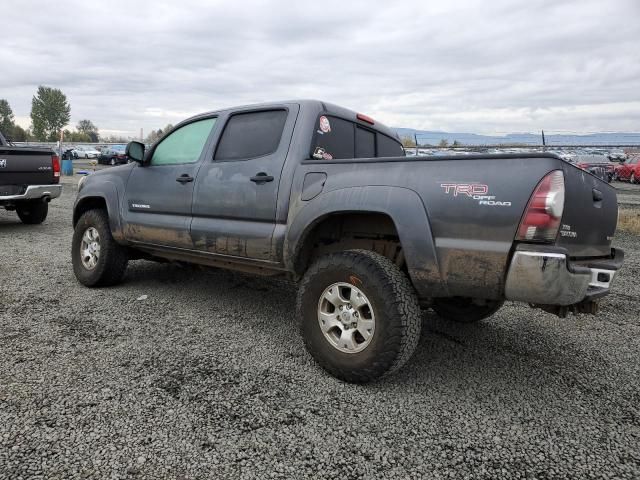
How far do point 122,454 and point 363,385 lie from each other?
1376 mm

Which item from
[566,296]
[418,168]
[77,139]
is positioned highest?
[77,139]

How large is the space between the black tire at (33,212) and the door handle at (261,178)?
7.06 m

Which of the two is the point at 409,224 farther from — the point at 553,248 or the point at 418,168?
the point at 553,248

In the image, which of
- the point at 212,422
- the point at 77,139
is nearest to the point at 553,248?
the point at 212,422

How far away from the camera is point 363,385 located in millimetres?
2852

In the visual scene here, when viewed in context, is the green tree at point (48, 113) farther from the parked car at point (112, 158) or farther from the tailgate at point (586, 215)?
the tailgate at point (586, 215)

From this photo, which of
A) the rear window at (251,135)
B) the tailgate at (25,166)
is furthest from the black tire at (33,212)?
the rear window at (251,135)

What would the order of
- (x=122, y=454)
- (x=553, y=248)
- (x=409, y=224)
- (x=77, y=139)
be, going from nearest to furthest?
(x=122, y=454) < (x=553, y=248) < (x=409, y=224) < (x=77, y=139)

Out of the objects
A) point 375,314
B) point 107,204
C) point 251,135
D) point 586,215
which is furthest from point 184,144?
point 586,215

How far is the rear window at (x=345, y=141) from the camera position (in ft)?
11.5

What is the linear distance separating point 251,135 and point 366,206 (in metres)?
1.39

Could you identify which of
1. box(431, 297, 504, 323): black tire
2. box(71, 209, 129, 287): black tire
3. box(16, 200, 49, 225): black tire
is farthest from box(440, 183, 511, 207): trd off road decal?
box(16, 200, 49, 225): black tire

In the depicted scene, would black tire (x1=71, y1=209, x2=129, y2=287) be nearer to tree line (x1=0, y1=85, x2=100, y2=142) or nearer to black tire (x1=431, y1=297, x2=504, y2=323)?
black tire (x1=431, y1=297, x2=504, y2=323)

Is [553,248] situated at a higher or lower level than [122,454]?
higher
